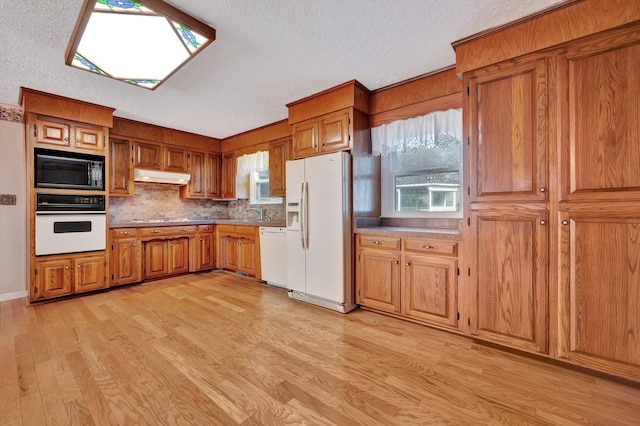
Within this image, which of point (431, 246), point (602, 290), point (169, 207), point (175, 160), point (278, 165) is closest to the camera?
point (602, 290)

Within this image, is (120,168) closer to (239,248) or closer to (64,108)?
(64,108)

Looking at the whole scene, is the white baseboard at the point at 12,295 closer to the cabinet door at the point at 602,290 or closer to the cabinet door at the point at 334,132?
the cabinet door at the point at 334,132

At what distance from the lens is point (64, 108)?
337 cm

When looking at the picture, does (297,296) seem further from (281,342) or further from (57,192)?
(57,192)

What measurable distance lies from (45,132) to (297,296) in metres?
3.64

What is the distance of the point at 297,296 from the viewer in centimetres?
342

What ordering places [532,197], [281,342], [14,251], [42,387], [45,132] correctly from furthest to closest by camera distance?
1. [14,251]
2. [45,132]
3. [281,342]
4. [532,197]
5. [42,387]

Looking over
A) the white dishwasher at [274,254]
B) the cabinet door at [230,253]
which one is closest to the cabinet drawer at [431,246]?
the white dishwasher at [274,254]

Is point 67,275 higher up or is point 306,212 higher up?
point 306,212

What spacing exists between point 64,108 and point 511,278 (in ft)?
16.7

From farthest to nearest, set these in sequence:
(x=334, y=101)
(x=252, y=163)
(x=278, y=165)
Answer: (x=252, y=163) → (x=278, y=165) → (x=334, y=101)

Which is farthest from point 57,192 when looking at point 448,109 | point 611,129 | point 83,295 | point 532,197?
point 611,129

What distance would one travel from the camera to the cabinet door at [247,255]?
4324mm

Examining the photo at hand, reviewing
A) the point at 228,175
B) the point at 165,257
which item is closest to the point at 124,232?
the point at 165,257
